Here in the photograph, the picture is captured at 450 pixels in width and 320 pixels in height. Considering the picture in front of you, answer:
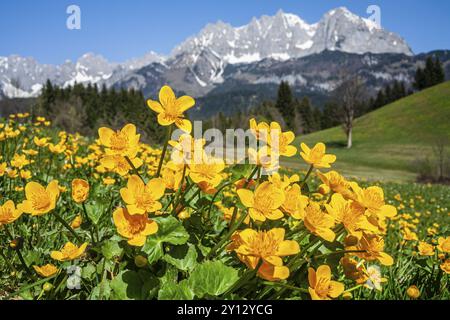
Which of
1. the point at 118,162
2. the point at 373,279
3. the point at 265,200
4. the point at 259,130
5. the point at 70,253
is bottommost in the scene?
the point at 373,279

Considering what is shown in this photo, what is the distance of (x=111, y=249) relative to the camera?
1309 mm

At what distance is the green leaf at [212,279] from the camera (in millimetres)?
1233

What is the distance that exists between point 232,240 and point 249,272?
0.26m

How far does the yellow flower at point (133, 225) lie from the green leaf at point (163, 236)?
0.21 feet

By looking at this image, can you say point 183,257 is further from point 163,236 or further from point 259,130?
point 259,130

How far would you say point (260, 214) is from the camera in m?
1.23

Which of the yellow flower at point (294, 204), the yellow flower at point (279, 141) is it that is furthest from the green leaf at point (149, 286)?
the yellow flower at point (279, 141)

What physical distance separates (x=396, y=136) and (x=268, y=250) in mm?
46275

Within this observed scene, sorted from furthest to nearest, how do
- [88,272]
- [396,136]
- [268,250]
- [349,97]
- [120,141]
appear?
[349,97], [396,136], [88,272], [120,141], [268,250]

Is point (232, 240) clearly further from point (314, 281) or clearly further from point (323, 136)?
point (323, 136)

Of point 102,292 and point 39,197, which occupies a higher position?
point 39,197

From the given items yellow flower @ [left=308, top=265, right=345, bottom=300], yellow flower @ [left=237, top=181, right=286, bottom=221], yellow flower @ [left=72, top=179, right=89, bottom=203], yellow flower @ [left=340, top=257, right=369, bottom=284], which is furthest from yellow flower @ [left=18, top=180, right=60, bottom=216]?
yellow flower @ [left=340, top=257, right=369, bottom=284]

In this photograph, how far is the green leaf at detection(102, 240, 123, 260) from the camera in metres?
1.28

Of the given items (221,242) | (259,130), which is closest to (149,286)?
(221,242)
